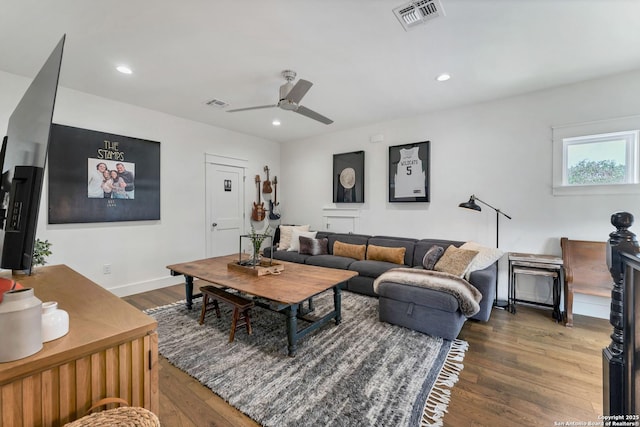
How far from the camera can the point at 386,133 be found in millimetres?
4484

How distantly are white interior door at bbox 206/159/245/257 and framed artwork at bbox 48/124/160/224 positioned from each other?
34.8 inches

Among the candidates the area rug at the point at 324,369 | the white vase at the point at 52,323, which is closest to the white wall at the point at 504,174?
the area rug at the point at 324,369

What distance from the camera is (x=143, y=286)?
12.6ft

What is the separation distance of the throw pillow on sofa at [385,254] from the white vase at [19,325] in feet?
12.1

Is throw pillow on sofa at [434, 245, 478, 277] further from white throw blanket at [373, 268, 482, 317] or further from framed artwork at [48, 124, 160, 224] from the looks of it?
framed artwork at [48, 124, 160, 224]

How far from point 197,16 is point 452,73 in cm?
248

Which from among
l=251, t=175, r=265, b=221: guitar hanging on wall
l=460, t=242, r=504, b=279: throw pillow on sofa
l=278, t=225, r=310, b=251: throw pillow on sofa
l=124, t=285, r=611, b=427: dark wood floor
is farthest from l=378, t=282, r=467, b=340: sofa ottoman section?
l=251, t=175, r=265, b=221: guitar hanging on wall

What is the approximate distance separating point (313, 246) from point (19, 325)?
12.9 ft

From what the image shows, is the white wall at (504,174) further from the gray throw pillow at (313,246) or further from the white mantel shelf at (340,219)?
the gray throw pillow at (313,246)

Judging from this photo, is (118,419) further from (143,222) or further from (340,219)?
(340,219)

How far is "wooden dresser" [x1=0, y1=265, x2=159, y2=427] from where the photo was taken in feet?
2.27

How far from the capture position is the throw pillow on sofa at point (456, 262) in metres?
2.95

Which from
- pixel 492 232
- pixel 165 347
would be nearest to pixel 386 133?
pixel 492 232

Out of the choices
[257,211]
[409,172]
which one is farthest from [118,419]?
[257,211]
